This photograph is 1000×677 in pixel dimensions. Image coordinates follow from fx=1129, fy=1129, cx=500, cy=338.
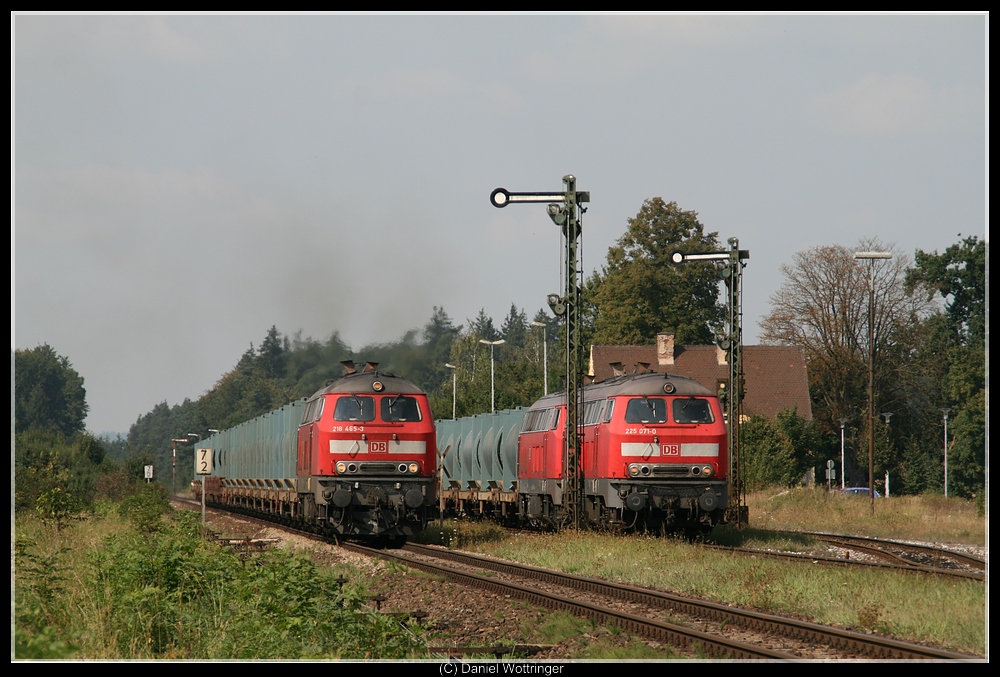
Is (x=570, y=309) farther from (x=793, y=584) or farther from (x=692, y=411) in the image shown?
(x=793, y=584)

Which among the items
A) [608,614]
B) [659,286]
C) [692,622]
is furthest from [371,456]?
[659,286]

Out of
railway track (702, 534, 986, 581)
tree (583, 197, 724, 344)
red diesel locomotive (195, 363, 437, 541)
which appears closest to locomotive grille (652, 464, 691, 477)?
railway track (702, 534, 986, 581)

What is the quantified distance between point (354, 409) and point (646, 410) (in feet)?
18.6

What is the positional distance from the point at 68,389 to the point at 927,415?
191ft

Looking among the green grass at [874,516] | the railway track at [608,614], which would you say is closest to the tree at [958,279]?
the green grass at [874,516]

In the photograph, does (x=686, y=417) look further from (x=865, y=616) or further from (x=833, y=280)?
(x=833, y=280)

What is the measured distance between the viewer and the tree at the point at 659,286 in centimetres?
7075

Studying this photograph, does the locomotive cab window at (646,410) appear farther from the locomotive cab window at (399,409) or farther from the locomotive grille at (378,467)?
the locomotive grille at (378,467)

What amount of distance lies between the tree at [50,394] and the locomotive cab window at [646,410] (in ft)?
215

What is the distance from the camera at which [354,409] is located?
2203 cm

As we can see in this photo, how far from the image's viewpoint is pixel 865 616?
12133 millimetres

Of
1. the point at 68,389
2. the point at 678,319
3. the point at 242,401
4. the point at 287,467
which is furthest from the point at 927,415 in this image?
the point at 242,401

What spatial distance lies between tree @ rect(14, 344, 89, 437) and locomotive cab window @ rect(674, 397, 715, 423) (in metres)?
66.0
